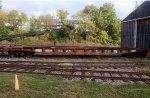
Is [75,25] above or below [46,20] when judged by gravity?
below

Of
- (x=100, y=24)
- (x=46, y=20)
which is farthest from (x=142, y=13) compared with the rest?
(x=46, y=20)

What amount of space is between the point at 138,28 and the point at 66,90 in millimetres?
23038

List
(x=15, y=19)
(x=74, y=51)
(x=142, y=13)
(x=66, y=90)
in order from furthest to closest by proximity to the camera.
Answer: (x=15, y=19)
(x=142, y=13)
(x=74, y=51)
(x=66, y=90)

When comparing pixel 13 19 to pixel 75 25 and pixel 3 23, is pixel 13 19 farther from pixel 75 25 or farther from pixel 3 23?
pixel 75 25

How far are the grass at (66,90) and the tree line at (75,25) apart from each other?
140 feet

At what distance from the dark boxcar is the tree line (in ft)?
63.3

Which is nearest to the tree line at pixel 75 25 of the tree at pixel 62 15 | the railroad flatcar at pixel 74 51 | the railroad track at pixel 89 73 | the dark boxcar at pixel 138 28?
the tree at pixel 62 15

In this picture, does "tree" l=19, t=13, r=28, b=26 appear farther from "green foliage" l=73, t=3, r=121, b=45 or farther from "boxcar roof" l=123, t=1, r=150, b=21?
"boxcar roof" l=123, t=1, r=150, b=21

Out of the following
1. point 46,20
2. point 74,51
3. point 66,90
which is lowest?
point 66,90

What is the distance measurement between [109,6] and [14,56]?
4639cm

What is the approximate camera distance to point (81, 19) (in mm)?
62219

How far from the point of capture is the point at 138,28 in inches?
1310

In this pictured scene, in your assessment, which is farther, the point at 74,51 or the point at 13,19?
the point at 13,19

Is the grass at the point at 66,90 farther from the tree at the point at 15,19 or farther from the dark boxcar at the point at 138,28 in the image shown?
the tree at the point at 15,19
